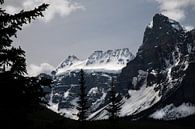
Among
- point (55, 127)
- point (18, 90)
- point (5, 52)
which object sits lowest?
point (55, 127)

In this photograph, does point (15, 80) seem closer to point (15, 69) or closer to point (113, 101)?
point (15, 69)

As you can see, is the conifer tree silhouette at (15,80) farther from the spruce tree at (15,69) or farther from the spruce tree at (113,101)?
the spruce tree at (113,101)

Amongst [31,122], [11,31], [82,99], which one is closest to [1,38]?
[11,31]

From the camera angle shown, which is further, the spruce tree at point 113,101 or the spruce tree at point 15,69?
the spruce tree at point 113,101

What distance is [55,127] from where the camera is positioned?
598 inches

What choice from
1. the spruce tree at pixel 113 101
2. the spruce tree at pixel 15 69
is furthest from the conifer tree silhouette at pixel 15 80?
the spruce tree at pixel 113 101

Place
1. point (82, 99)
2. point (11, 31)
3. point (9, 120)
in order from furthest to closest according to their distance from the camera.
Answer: point (82, 99), point (11, 31), point (9, 120)

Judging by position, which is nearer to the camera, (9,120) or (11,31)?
(9,120)

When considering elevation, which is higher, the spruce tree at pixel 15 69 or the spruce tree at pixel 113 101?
the spruce tree at pixel 113 101

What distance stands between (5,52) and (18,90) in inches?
51.9

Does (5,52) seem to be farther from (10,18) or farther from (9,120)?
(9,120)

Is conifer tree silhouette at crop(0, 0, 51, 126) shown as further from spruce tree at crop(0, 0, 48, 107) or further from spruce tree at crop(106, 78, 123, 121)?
spruce tree at crop(106, 78, 123, 121)

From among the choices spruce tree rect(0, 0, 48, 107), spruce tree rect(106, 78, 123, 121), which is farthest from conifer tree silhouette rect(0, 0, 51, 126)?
spruce tree rect(106, 78, 123, 121)

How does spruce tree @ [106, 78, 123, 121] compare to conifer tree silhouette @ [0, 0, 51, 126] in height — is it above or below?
above
